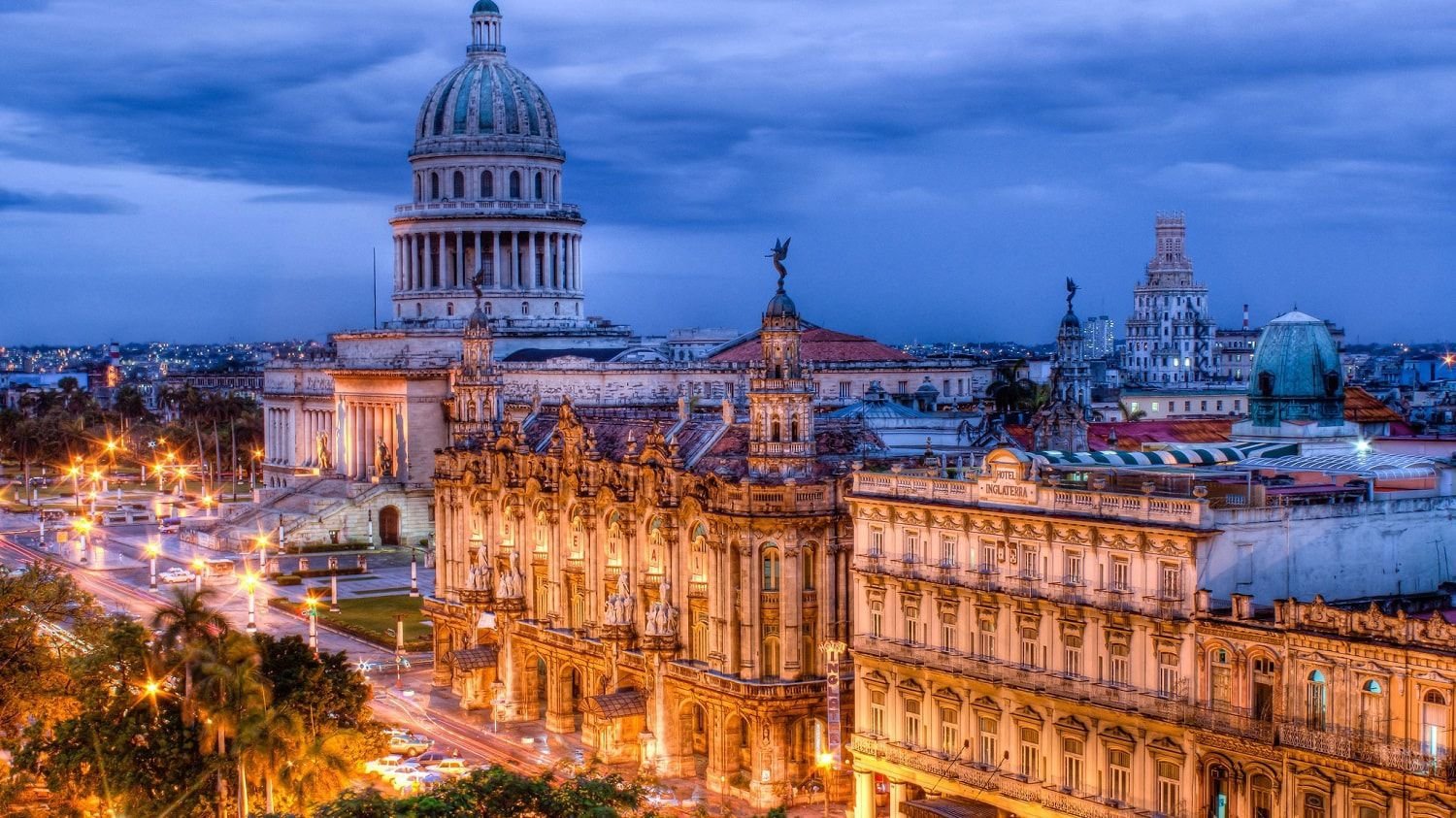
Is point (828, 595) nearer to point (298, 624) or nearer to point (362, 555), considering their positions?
point (298, 624)

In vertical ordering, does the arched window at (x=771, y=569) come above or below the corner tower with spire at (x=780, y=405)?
below

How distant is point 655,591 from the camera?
301ft

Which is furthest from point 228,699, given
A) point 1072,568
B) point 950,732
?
point 1072,568

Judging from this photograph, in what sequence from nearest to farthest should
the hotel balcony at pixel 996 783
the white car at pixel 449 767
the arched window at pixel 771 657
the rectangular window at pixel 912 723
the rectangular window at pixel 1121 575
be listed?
the hotel balcony at pixel 996 783 < the rectangular window at pixel 1121 575 < the rectangular window at pixel 912 723 < the arched window at pixel 771 657 < the white car at pixel 449 767

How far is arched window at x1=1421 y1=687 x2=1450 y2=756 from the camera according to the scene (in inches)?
2173

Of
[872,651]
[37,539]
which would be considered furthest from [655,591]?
[37,539]

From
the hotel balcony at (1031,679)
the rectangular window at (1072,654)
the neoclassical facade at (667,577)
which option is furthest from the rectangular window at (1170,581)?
the neoclassical facade at (667,577)

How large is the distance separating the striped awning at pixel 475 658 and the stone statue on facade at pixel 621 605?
12.8 metres

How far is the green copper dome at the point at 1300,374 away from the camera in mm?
89750

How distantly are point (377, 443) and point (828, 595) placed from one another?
114m

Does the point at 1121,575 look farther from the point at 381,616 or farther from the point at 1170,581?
the point at 381,616

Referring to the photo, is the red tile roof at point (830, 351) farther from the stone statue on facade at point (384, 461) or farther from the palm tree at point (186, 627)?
the palm tree at point (186, 627)

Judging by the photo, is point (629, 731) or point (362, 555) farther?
point (362, 555)

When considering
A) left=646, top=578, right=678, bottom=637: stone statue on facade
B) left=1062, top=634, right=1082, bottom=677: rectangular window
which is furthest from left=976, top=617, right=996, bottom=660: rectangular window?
left=646, top=578, right=678, bottom=637: stone statue on facade
